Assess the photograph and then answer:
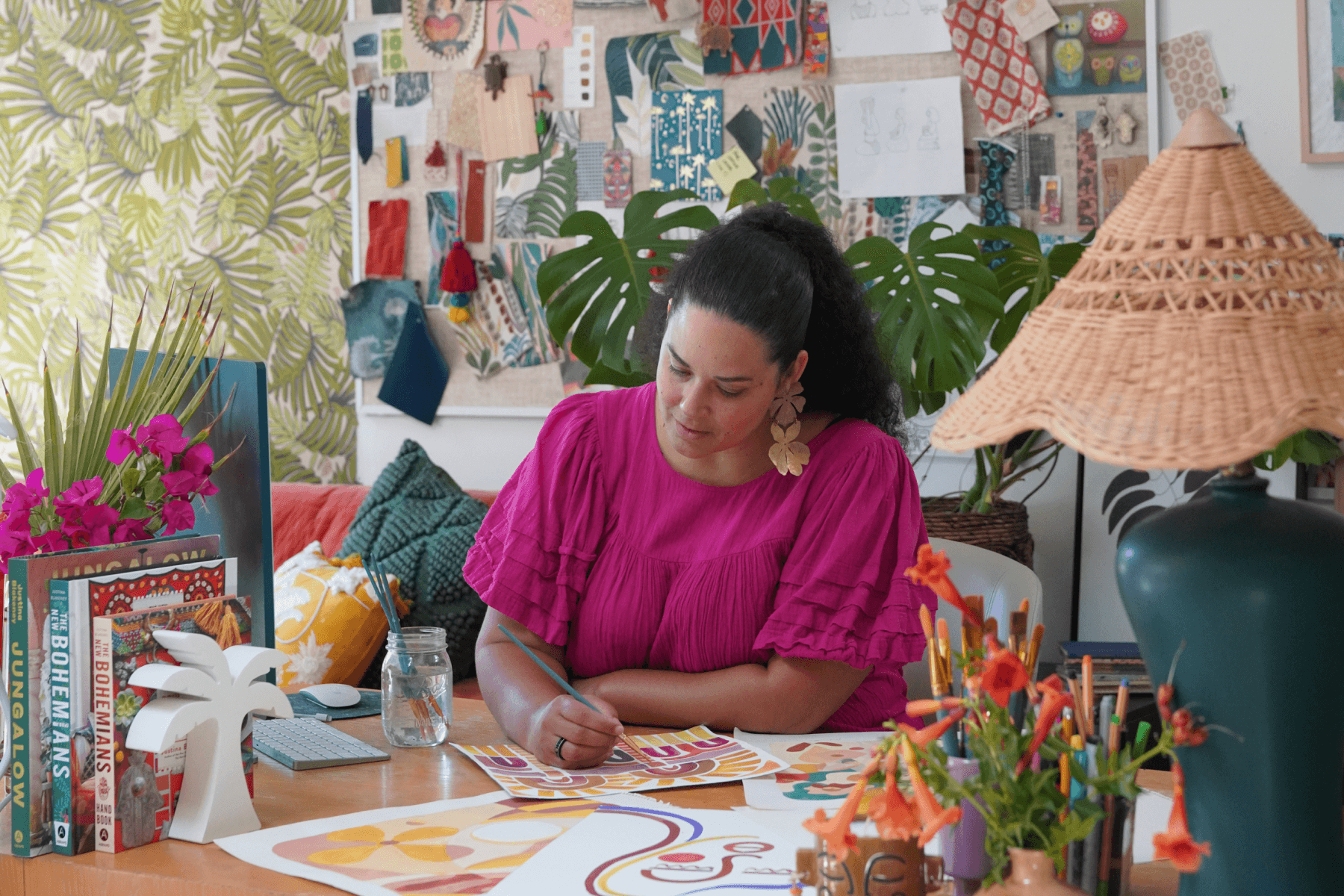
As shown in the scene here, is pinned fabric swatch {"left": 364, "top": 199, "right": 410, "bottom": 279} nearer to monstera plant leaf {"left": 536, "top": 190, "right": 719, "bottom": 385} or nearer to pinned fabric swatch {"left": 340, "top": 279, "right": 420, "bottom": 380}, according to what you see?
pinned fabric swatch {"left": 340, "top": 279, "right": 420, "bottom": 380}

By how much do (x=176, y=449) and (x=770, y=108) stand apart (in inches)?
77.8

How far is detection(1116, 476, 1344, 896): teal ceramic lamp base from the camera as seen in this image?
716 millimetres

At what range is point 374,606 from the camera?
243 cm

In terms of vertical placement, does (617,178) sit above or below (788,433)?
above

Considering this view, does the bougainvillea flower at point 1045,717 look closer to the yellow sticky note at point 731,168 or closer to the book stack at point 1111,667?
the book stack at point 1111,667

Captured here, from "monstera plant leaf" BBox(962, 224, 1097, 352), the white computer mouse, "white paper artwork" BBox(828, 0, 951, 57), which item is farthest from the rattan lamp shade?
"white paper artwork" BBox(828, 0, 951, 57)

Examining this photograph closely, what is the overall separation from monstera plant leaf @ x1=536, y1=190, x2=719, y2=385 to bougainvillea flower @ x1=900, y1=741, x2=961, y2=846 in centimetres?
179

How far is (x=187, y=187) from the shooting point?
3.59 metres

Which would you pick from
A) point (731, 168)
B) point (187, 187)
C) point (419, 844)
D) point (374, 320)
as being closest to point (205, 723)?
point (419, 844)

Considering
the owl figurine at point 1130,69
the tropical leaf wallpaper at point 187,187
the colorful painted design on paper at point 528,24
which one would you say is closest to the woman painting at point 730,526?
the owl figurine at point 1130,69

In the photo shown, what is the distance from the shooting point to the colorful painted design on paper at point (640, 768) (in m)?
1.22

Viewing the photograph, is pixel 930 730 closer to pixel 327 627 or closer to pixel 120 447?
pixel 120 447

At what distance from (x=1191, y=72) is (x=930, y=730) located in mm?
2228

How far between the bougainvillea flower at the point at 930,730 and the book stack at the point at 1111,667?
1411mm
